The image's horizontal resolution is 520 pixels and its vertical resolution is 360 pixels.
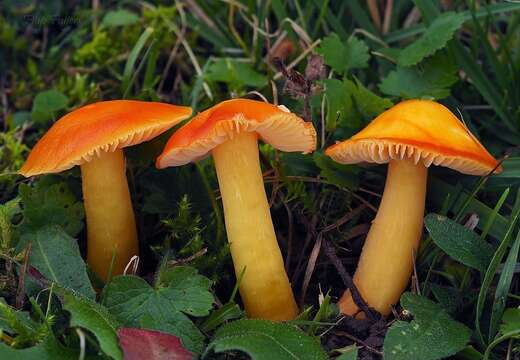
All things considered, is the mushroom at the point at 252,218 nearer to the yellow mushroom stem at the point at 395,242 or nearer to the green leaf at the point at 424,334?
the yellow mushroom stem at the point at 395,242

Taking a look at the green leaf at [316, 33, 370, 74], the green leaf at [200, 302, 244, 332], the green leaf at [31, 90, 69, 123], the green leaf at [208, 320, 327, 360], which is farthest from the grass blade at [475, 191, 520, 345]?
the green leaf at [31, 90, 69, 123]

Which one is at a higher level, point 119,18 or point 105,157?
point 119,18

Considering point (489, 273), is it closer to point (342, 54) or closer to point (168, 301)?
point (168, 301)

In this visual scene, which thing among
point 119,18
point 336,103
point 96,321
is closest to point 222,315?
point 96,321

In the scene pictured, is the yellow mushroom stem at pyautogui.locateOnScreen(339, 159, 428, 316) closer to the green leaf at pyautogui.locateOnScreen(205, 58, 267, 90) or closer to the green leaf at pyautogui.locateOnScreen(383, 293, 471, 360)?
the green leaf at pyautogui.locateOnScreen(383, 293, 471, 360)

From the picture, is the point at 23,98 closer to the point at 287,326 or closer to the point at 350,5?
the point at 350,5

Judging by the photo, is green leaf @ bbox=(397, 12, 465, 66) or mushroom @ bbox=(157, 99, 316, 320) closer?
mushroom @ bbox=(157, 99, 316, 320)

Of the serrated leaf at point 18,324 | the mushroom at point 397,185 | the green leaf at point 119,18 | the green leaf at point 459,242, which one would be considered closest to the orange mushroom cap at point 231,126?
the mushroom at point 397,185
